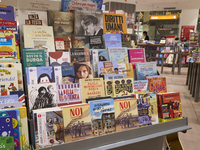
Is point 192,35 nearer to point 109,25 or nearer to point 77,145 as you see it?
point 109,25

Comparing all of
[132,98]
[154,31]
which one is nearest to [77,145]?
[132,98]

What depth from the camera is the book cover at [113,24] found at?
6.36ft

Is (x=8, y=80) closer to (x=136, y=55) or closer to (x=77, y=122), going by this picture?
(x=77, y=122)

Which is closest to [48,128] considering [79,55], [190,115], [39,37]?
[79,55]

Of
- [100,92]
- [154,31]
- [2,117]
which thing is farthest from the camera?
[154,31]

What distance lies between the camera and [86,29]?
1.82 m

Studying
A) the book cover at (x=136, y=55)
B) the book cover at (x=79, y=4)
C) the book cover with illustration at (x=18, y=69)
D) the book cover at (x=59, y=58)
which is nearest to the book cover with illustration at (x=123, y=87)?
the book cover at (x=136, y=55)

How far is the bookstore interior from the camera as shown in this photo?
1.23m

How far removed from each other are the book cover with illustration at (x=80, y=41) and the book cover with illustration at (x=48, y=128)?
713 mm

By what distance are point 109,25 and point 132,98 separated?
0.85 m

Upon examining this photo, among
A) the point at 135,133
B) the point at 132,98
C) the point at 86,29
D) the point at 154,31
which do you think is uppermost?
the point at 154,31

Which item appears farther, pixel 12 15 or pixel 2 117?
pixel 12 15

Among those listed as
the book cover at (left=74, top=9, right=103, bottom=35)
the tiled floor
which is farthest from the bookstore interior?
the tiled floor

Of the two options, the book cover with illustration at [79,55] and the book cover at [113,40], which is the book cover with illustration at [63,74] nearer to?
the book cover with illustration at [79,55]
